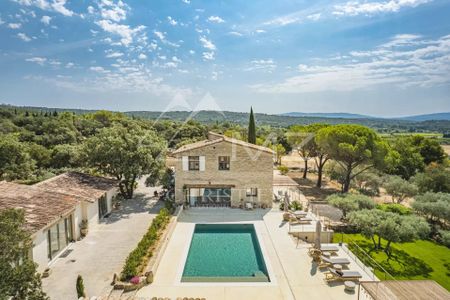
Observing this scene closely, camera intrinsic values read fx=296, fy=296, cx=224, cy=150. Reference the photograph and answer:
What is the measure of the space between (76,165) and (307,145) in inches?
1172

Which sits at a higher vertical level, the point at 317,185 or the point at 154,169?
the point at 154,169

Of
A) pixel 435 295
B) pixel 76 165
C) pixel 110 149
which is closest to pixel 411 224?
pixel 435 295

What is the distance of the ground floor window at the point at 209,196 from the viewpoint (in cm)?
2569

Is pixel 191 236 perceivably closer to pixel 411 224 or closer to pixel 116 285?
pixel 116 285

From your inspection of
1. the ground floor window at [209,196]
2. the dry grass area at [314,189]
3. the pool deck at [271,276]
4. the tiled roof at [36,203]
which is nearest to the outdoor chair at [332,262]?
the pool deck at [271,276]

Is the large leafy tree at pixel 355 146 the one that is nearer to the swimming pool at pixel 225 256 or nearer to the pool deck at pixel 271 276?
the pool deck at pixel 271 276

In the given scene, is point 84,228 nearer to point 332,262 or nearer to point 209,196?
point 209,196

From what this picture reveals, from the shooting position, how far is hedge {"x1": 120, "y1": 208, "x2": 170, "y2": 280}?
44.5 feet

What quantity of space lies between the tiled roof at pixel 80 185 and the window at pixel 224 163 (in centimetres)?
859

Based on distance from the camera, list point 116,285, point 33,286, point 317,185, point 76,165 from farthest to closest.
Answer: point 317,185 < point 76,165 < point 116,285 < point 33,286

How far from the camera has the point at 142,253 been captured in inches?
598

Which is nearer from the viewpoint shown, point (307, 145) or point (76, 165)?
point (76, 165)

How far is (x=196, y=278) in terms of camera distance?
1434 cm

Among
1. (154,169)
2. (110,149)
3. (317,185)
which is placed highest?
(110,149)
